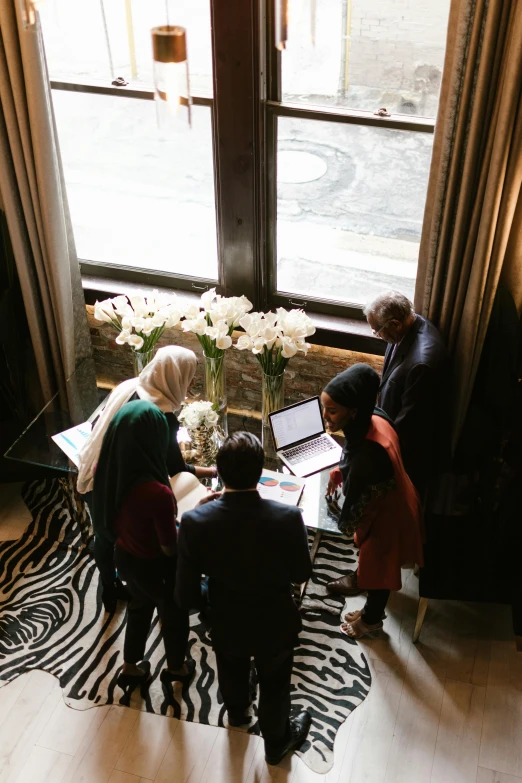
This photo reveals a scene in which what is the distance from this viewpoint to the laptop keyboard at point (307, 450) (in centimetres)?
356

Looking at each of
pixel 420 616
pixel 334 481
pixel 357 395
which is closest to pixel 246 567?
pixel 357 395

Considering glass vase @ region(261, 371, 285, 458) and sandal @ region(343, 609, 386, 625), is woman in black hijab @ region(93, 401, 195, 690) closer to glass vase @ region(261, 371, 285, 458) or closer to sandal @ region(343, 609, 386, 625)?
glass vase @ region(261, 371, 285, 458)

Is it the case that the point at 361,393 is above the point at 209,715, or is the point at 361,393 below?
above

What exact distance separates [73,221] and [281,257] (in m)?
1.21

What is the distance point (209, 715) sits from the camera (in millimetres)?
3291

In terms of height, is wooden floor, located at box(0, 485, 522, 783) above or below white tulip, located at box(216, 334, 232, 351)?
below

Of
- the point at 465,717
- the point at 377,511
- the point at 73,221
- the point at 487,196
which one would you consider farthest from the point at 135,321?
the point at 465,717

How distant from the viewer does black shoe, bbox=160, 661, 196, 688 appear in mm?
3381

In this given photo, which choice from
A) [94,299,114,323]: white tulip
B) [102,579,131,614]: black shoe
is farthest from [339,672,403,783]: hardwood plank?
[94,299,114,323]: white tulip

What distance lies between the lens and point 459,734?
10.6 ft

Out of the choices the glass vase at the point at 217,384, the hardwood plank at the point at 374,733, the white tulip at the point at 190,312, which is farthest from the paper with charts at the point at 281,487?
the hardwood plank at the point at 374,733

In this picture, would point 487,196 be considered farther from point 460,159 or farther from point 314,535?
point 314,535

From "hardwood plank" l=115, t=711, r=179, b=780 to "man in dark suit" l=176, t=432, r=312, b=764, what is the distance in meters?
0.58

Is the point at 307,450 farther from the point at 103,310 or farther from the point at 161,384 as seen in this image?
the point at 103,310
